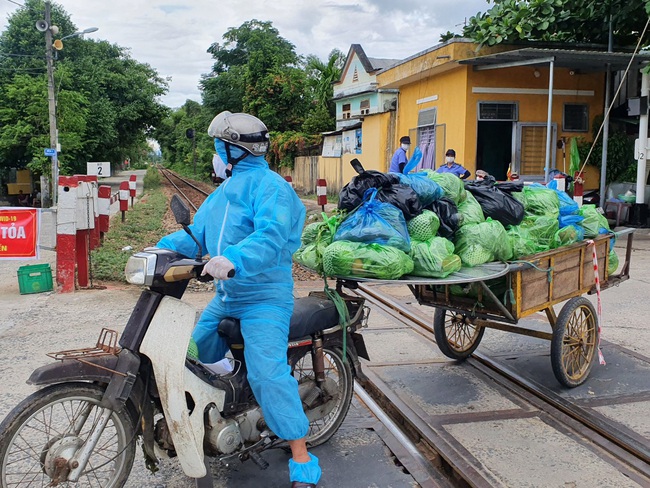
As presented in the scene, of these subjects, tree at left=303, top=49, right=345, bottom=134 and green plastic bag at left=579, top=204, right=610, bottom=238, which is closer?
green plastic bag at left=579, top=204, right=610, bottom=238

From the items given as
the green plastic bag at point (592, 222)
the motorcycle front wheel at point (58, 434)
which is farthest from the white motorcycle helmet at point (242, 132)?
the green plastic bag at point (592, 222)

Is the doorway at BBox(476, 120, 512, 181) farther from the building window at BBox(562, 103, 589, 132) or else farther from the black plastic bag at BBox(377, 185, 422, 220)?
the black plastic bag at BBox(377, 185, 422, 220)

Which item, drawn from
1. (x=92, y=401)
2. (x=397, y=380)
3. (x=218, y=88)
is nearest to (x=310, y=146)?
(x=218, y=88)

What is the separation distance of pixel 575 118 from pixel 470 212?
12819mm

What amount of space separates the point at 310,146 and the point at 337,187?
6.33 metres

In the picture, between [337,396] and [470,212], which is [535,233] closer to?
[470,212]

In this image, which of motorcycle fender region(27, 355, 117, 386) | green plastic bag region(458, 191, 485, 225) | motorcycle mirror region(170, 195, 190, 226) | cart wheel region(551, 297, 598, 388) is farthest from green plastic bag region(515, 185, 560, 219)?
motorcycle fender region(27, 355, 117, 386)

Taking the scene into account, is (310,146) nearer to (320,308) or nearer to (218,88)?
(218,88)

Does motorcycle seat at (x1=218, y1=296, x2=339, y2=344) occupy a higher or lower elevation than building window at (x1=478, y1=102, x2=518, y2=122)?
lower

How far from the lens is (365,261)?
12.6 feet

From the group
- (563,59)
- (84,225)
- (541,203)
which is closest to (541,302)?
(541,203)

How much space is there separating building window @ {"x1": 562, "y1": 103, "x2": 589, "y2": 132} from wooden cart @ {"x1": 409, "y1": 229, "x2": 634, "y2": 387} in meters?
11.2

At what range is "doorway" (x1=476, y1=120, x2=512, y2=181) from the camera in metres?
17.8

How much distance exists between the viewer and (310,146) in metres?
32.4
